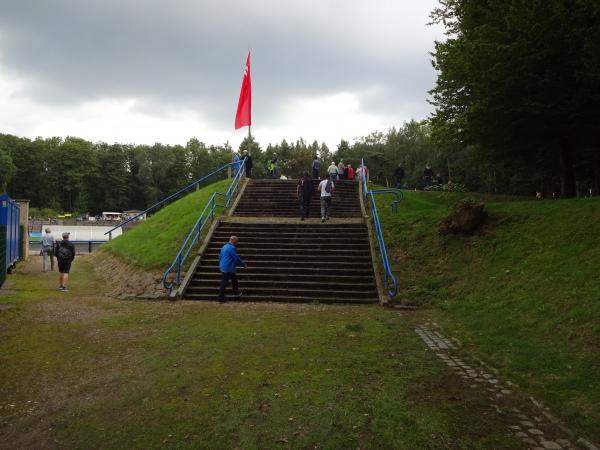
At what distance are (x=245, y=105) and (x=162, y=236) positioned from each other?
8.92 m

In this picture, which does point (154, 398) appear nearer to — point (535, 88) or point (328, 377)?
point (328, 377)

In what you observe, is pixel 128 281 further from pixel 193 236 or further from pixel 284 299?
pixel 284 299

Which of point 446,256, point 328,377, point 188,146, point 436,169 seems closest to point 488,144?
point 446,256

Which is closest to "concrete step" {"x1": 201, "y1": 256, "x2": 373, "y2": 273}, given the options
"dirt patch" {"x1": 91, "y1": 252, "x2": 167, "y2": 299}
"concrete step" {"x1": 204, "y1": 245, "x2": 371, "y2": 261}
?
"concrete step" {"x1": 204, "y1": 245, "x2": 371, "y2": 261}

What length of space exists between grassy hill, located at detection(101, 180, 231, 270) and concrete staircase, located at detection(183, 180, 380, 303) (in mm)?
1462

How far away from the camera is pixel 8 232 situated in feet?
47.9

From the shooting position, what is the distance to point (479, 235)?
11.8 meters

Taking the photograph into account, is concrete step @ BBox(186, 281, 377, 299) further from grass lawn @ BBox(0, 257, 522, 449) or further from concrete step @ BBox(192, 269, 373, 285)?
grass lawn @ BBox(0, 257, 522, 449)

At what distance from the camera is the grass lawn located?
13.6ft

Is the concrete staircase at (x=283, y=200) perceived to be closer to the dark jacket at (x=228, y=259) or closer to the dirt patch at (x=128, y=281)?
the dirt patch at (x=128, y=281)

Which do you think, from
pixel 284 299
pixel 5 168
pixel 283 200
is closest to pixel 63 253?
pixel 284 299

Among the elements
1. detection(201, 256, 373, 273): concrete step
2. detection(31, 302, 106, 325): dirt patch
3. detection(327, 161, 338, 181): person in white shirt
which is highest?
detection(327, 161, 338, 181): person in white shirt

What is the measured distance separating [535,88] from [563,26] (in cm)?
170

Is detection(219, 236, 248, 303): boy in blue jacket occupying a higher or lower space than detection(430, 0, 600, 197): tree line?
lower
